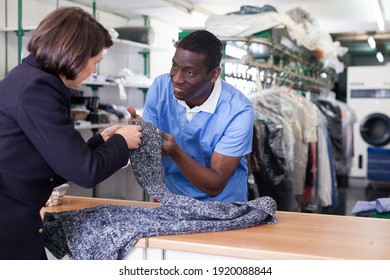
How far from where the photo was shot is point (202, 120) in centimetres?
215

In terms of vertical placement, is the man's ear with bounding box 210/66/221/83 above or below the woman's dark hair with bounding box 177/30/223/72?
below

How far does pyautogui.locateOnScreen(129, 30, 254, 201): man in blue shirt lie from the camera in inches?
79.0

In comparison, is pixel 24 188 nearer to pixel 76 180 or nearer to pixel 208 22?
pixel 76 180

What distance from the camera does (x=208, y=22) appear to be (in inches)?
152

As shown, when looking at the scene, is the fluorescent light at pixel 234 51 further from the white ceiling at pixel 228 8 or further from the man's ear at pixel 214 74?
the man's ear at pixel 214 74

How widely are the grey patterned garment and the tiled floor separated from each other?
4723 mm

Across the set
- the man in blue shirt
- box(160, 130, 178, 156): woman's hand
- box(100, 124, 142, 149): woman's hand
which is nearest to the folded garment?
the man in blue shirt

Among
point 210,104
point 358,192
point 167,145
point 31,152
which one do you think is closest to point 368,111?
point 358,192

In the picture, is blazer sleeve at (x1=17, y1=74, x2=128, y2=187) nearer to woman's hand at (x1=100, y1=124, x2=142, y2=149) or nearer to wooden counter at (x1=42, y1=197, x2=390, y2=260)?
woman's hand at (x1=100, y1=124, x2=142, y2=149)

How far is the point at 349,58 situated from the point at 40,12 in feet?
29.6

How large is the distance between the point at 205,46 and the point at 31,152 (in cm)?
99

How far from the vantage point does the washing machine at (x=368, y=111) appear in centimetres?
798

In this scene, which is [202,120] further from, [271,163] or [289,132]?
[289,132]

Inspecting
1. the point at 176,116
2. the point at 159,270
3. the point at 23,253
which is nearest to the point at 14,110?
the point at 23,253
